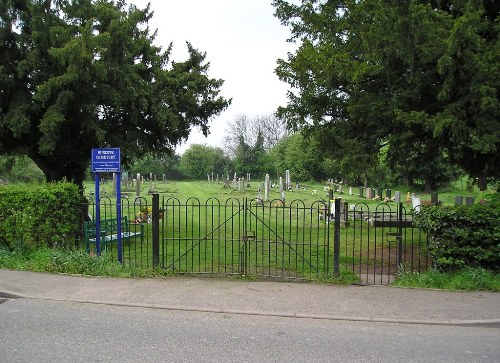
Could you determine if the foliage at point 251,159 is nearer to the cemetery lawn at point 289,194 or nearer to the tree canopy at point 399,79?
the cemetery lawn at point 289,194

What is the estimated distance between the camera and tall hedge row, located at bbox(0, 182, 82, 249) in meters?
9.02

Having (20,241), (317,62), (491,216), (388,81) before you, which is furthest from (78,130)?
(491,216)

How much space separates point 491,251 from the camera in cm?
771

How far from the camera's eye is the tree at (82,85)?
11.7 meters

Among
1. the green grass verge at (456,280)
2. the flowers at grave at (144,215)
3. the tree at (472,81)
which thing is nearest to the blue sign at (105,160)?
the flowers at grave at (144,215)

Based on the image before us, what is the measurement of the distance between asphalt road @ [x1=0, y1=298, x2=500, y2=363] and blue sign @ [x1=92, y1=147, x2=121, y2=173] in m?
3.25

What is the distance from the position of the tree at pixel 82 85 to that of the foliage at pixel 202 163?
7408 cm

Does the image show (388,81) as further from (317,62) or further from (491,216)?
(491,216)

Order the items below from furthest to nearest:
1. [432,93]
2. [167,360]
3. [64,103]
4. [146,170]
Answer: [146,170], [64,103], [432,93], [167,360]

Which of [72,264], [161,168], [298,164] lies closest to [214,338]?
[72,264]

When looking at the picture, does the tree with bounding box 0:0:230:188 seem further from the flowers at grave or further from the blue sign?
the blue sign

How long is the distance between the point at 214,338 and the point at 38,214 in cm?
552

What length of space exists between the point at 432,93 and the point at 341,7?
10.7 feet

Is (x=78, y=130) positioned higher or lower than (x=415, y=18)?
lower
